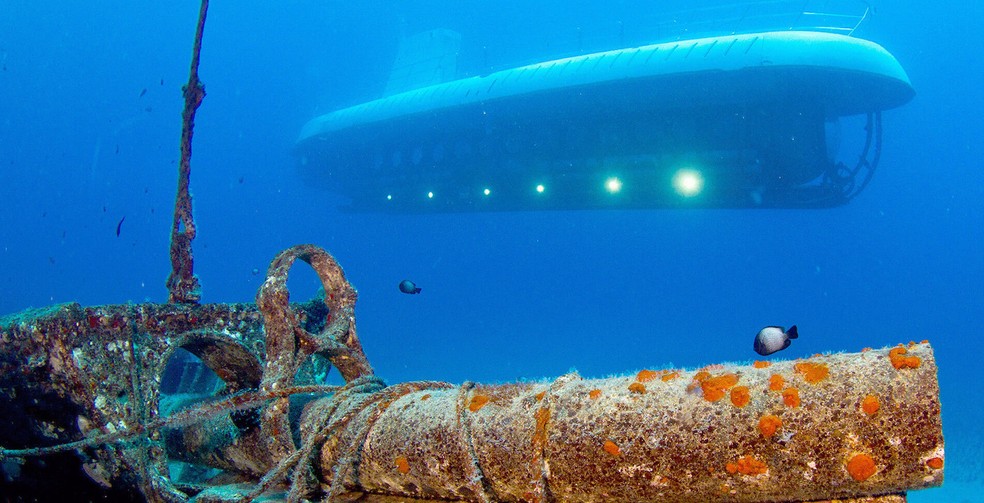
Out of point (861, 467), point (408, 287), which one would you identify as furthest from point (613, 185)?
point (861, 467)

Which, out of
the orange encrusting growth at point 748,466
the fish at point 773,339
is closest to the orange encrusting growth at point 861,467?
the orange encrusting growth at point 748,466

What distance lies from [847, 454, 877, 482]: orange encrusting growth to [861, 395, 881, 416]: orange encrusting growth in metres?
0.16

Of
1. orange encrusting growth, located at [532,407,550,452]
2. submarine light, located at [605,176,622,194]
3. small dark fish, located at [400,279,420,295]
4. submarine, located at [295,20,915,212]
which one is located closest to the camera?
orange encrusting growth, located at [532,407,550,452]

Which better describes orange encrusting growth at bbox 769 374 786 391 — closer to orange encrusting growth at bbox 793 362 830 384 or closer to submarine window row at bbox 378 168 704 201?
orange encrusting growth at bbox 793 362 830 384

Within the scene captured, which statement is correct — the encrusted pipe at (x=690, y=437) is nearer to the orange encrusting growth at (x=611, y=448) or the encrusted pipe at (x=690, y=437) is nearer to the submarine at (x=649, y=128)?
the orange encrusting growth at (x=611, y=448)

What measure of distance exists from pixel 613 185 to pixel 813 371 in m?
17.0

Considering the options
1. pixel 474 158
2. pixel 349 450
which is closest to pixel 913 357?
pixel 349 450

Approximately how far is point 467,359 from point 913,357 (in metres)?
64.1

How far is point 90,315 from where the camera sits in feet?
11.1

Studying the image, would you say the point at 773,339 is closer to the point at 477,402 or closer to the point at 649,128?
the point at 477,402

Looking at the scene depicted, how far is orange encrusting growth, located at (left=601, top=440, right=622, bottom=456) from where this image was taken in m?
2.12

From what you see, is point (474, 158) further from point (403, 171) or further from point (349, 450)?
point (349, 450)

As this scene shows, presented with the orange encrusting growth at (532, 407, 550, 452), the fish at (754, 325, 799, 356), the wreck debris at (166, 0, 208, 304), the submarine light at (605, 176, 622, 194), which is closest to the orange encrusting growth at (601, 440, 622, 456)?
the orange encrusting growth at (532, 407, 550, 452)

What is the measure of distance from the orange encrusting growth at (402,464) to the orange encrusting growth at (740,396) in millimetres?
1514
